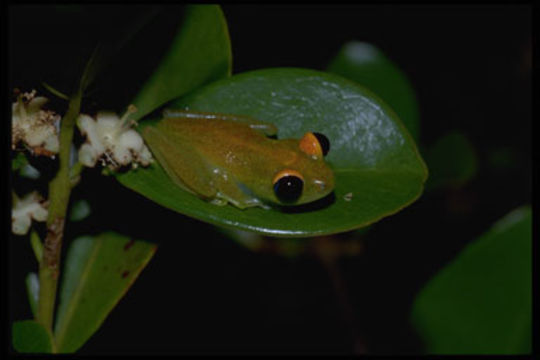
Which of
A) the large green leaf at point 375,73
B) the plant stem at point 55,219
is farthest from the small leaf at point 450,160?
the plant stem at point 55,219

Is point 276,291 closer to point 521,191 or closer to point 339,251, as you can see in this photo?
point 339,251

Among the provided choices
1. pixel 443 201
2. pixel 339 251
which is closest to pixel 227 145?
pixel 339 251

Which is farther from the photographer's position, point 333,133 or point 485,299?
point 485,299

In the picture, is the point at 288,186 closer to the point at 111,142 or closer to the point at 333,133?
the point at 333,133

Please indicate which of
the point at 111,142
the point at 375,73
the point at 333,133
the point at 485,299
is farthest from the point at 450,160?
the point at 111,142

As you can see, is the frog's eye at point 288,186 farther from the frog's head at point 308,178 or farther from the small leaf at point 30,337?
the small leaf at point 30,337

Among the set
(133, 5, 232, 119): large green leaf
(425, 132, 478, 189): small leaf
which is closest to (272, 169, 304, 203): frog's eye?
(133, 5, 232, 119): large green leaf
